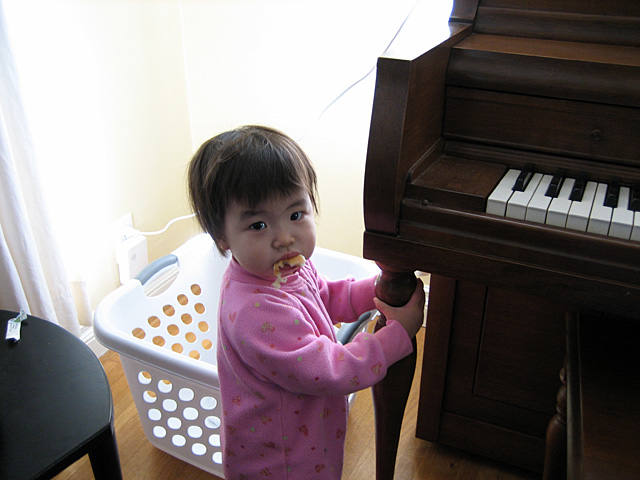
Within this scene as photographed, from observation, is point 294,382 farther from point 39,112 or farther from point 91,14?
point 91,14

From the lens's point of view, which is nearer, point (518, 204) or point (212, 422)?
point (518, 204)

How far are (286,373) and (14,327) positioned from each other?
0.58m

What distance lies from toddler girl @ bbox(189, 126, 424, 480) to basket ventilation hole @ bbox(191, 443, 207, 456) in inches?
13.7

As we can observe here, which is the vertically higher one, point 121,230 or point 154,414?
point 121,230

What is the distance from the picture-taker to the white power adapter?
5.48 feet

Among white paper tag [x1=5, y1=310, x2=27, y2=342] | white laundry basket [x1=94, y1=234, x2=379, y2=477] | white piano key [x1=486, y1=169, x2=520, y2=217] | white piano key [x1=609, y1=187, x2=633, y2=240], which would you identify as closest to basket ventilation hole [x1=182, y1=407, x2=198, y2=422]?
white laundry basket [x1=94, y1=234, x2=379, y2=477]

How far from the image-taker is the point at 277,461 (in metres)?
0.92

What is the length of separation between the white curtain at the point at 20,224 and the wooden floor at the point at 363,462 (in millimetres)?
336

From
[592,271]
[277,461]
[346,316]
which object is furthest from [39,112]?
[592,271]

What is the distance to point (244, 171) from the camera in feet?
2.70

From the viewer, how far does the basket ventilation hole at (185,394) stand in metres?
1.21

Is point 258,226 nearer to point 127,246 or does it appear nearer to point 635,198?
point 635,198

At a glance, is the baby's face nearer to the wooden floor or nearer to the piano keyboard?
the piano keyboard

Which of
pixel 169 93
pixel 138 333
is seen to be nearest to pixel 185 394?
pixel 138 333
